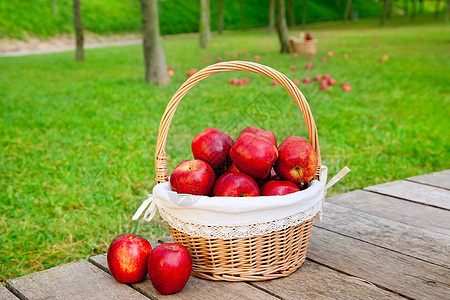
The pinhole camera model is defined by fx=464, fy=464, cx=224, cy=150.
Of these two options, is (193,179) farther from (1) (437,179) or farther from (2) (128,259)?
(1) (437,179)

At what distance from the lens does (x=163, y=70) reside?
816 centimetres

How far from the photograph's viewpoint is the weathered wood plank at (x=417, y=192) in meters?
2.69

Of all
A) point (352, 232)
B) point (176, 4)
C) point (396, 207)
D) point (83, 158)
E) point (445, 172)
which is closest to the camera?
point (352, 232)

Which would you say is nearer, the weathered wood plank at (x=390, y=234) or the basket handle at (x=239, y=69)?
the basket handle at (x=239, y=69)

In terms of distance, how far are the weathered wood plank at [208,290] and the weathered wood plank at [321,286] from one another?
56 millimetres

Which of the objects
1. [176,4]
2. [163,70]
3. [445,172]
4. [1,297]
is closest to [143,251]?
[1,297]

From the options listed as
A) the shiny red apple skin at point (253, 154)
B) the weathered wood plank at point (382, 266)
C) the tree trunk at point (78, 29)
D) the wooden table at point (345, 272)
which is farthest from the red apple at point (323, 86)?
the tree trunk at point (78, 29)

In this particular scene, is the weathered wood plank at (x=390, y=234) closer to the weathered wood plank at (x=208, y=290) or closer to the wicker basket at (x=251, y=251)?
the wicker basket at (x=251, y=251)

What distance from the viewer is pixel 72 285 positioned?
6.10 feet

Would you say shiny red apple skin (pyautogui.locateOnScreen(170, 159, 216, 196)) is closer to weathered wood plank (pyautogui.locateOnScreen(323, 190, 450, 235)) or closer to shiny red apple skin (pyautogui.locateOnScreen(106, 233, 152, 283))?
shiny red apple skin (pyautogui.locateOnScreen(106, 233, 152, 283))

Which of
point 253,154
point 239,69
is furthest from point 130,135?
point 253,154

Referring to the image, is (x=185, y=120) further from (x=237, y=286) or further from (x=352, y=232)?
(x=237, y=286)

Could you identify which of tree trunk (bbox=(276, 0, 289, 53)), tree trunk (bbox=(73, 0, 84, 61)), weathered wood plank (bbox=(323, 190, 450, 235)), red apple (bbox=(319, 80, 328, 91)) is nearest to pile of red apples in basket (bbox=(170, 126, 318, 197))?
weathered wood plank (bbox=(323, 190, 450, 235))

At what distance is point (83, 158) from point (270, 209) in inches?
114
